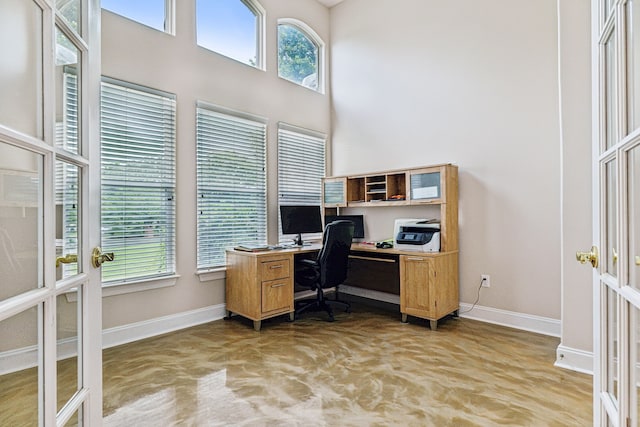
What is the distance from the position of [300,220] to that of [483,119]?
2286 mm

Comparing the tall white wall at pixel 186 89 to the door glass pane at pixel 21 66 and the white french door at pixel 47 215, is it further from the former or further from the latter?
the door glass pane at pixel 21 66

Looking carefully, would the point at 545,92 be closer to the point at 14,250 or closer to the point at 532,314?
the point at 532,314

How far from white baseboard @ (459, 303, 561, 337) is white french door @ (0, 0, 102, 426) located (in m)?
3.44

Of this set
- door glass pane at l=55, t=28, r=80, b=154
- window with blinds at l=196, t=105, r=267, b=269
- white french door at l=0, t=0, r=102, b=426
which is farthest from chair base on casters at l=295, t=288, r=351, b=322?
A: door glass pane at l=55, t=28, r=80, b=154

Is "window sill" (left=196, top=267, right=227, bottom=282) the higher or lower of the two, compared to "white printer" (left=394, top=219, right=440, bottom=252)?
lower

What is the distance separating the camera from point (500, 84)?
343cm

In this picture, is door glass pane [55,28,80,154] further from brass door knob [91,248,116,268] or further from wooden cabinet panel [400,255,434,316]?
wooden cabinet panel [400,255,434,316]

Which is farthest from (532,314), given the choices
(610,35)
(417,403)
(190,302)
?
(190,302)

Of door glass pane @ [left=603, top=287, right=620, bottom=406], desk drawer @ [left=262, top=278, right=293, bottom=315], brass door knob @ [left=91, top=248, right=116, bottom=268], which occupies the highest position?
brass door knob @ [left=91, top=248, right=116, bottom=268]

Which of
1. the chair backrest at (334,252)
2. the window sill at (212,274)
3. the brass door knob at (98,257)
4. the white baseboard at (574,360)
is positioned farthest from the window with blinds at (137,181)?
the white baseboard at (574,360)

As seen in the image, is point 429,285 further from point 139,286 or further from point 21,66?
point 21,66

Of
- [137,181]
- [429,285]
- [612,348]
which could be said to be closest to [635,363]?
[612,348]

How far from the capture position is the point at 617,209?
930 mm

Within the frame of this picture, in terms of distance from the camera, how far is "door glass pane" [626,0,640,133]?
0.82 metres
